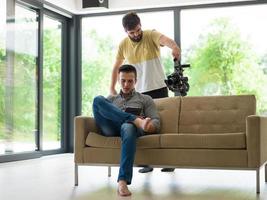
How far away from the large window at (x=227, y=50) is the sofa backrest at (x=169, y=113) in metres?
2.57

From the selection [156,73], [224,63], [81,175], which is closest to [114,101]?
[156,73]

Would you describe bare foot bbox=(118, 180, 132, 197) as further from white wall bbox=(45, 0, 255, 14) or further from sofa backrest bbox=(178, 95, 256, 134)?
white wall bbox=(45, 0, 255, 14)

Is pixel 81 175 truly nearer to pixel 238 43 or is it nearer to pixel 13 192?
pixel 13 192

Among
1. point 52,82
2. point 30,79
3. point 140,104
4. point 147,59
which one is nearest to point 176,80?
point 147,59

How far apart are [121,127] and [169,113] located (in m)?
0.74

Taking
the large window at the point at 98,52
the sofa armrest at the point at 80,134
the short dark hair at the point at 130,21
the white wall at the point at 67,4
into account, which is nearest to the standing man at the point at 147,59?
the short dark hair at the point at 130,21

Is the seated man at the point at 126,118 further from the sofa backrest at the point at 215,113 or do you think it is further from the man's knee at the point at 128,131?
the sofa backrest at the point at 215,113

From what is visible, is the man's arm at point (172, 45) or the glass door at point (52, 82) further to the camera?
the glass door at point (52, 82)

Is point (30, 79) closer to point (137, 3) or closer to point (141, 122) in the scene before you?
point (137, 3)

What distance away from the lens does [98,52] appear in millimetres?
6832

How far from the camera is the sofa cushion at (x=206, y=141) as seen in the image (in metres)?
2.88

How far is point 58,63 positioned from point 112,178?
344 centimetres

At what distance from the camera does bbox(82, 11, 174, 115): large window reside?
672 cm

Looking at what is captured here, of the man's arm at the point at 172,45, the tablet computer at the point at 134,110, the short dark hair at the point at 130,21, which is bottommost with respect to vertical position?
the tablet computer at the point at 134,110
